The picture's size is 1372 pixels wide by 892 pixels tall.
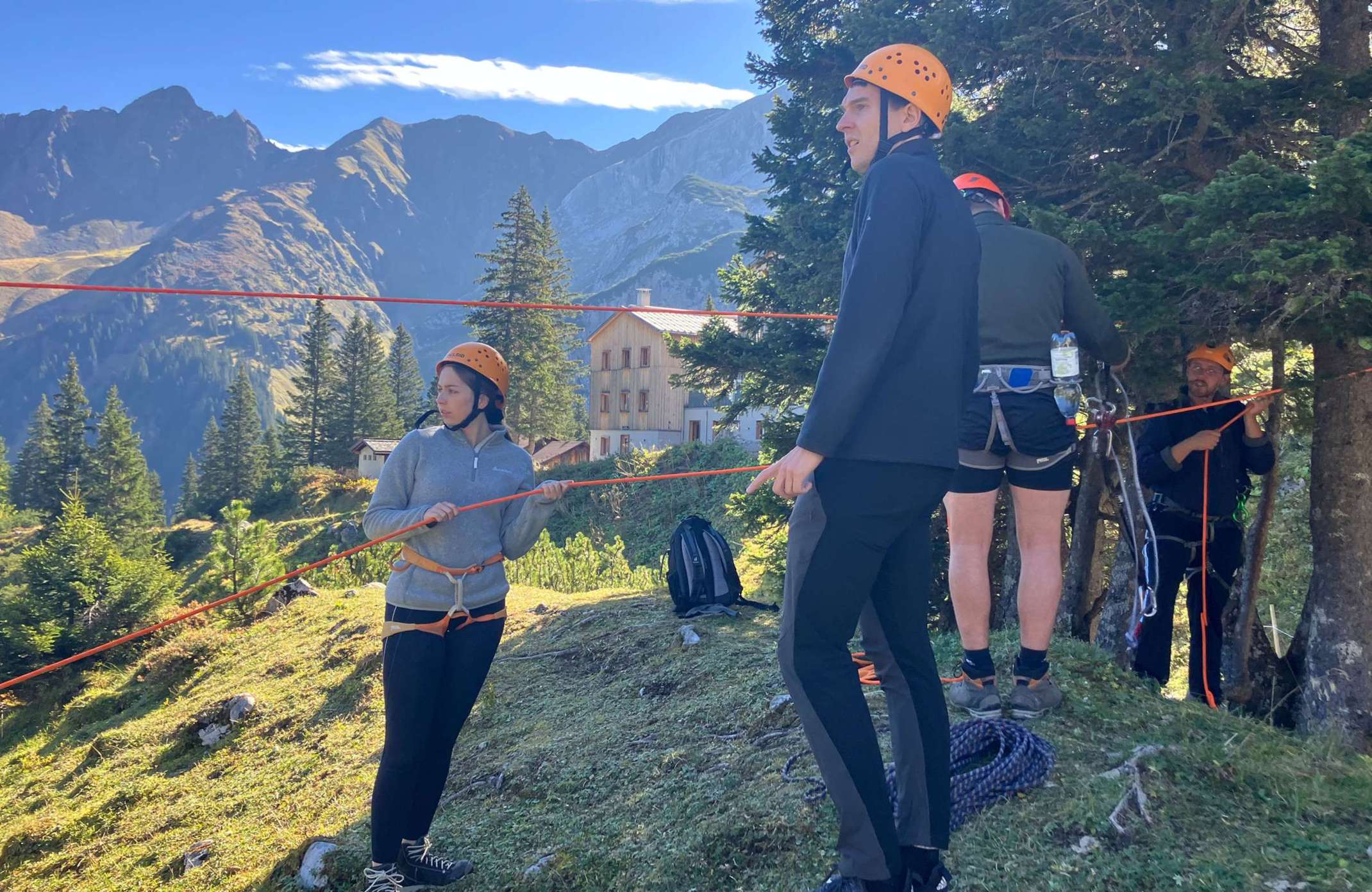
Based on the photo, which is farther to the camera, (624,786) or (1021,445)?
(624,786)

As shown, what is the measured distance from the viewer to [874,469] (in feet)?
8.27

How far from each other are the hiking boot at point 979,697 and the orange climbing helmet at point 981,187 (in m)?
2.39

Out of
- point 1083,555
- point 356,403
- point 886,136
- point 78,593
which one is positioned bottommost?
point 78,593

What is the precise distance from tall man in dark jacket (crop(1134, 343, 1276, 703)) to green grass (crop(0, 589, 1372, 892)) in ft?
2.63

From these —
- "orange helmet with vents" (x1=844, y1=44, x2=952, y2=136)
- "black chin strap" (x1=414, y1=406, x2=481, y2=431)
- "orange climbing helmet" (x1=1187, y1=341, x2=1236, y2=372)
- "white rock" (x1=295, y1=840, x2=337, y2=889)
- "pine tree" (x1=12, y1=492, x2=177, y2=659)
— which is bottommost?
"pine tree" (x1=12, y1=492, x2=177, y2=659)

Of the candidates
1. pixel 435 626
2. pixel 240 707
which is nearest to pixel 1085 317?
pixel 435 626

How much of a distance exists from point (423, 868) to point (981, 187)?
4.34 metres

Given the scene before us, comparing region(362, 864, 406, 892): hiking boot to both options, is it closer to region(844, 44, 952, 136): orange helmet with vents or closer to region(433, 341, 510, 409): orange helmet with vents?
region(433, 341, 510, 409): orange helmet with vents

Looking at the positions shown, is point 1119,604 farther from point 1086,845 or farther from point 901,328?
point 901,328

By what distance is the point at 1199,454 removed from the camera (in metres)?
5.43

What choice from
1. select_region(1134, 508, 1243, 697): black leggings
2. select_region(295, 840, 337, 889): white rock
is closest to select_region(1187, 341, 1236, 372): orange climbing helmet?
select_region(1134, 508, 1243, 697): black leggings

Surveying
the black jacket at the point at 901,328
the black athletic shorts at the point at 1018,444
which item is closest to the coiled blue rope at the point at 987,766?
the black athletic shorts at the point at 1018,444

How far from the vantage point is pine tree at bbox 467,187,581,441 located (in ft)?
147

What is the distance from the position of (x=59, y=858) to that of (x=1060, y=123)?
986cm
